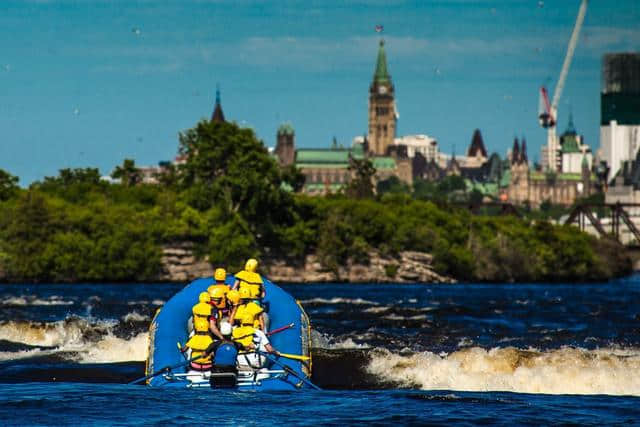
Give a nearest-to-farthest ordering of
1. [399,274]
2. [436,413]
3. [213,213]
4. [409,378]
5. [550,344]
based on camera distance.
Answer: [436,413]
[409,378]
[550,344]
[213,213]
[399,274]

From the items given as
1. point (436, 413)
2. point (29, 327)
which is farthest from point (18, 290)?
point (436, 413)

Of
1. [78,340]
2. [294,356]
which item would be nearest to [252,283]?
[294,356]

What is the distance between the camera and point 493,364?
38.0 metres

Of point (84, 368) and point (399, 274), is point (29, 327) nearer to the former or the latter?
point (84, 368)

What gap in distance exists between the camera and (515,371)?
36906mm

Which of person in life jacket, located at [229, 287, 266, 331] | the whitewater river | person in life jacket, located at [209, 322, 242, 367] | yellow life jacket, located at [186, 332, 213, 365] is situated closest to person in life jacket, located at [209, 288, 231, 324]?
person in life jacket, located at [229, 287, 266, 331]

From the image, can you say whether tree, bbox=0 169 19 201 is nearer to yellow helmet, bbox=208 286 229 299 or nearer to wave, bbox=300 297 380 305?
wave, bbox=300 297 380 305

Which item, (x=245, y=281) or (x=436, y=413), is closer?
(x=436, y=413)

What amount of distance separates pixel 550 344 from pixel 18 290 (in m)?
54.2

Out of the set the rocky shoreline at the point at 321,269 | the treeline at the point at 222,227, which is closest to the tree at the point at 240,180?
the treeline at the point at 222,227

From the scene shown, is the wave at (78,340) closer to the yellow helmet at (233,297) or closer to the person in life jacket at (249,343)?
the yellow helmet at (233,297)

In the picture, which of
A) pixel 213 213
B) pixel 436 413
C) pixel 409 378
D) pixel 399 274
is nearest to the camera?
pixel 436 413

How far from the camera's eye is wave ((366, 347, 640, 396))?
3481cm

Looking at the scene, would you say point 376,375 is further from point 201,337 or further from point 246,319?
point 201,337
